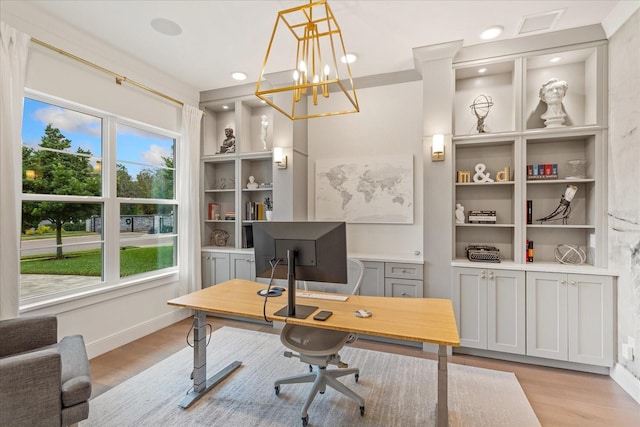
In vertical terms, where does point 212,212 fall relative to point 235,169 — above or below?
below

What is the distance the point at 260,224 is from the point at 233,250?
2087 mm

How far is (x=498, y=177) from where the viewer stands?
303 cm

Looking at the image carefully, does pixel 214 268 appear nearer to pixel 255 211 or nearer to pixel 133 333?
pixel 255 211

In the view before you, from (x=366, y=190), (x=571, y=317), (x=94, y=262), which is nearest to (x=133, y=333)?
(x=94, y=262)

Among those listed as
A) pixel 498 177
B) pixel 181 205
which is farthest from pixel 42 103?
pixel 498 177

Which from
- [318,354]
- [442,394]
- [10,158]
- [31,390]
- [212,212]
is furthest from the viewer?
[212,212]

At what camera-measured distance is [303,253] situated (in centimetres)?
186

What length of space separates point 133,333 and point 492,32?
15.0 ft

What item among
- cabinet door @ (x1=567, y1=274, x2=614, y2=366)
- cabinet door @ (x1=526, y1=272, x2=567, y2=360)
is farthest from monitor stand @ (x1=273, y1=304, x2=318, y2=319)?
cabinet door @ (x1=567, y1=274, x2=614, y2=366)

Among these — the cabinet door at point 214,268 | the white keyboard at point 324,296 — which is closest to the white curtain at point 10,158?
the cabinet door at point 214,268

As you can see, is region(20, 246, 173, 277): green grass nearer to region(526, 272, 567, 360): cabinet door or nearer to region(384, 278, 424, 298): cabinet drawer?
region(384, 278, 424, 298): cabinet drawer

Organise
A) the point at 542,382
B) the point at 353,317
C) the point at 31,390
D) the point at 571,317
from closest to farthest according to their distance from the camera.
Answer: the point at 31,390 → the point at 353,317 → the point at 542,382 → the point at 571,317

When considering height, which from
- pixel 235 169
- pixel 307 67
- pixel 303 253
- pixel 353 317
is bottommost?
pixel 353 317

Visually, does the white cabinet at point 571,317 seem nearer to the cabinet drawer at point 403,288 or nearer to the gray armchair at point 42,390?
the cabinet drawer at point 403,288
